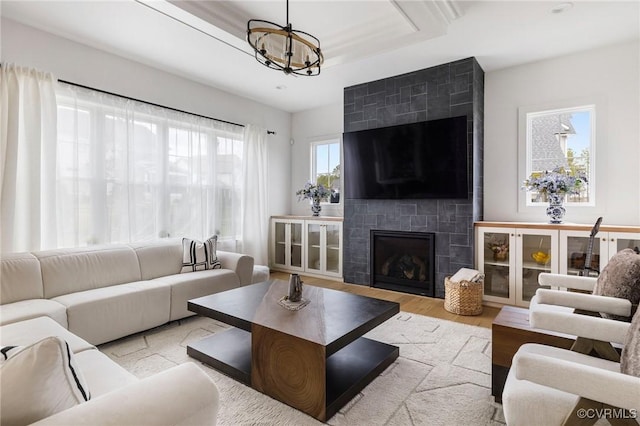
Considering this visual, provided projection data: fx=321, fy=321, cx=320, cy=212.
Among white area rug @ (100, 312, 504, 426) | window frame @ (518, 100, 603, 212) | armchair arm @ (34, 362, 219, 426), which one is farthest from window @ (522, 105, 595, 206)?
armchair arm @ (34, 362, 219, 426)

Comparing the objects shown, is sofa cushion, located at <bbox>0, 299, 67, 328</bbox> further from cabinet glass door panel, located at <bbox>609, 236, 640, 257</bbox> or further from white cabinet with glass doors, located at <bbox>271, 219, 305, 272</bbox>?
cabinet glass door panel, located at <bbox>609, 236, 640, 257</bbox>

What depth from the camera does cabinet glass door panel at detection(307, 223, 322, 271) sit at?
508cm

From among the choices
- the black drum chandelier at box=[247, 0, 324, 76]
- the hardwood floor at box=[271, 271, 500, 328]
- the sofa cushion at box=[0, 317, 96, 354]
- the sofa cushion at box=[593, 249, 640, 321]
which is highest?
the black drum chandelier at box=[247, 0, 324, 76]

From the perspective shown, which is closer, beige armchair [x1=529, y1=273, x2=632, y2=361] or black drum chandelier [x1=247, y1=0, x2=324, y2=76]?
beige armchair [x1=529, y1=273, x2=632, y2=361]

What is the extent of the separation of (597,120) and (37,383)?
4719 millimetres

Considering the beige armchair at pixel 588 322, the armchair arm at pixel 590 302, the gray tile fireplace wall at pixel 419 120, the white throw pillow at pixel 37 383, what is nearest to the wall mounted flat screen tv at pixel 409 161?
the gray tile fireplace wall at pixel 419 120

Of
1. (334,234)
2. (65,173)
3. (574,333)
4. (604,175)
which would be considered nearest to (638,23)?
(604,175)

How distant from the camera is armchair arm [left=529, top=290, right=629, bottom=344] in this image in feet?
4.75

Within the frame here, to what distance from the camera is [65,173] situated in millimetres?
3119

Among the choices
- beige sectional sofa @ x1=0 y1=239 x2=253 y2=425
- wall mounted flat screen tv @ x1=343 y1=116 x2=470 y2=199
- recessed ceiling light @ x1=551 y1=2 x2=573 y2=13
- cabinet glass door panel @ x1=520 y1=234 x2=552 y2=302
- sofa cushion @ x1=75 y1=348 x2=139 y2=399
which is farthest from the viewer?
wall mounted flat screen tv @ x1=343 y1=116 x2=470 y2=199

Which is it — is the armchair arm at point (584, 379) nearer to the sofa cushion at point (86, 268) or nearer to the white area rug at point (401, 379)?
the white area rug at point (401, 379)

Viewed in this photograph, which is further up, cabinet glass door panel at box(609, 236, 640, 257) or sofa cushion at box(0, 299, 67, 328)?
cabinet glass door panel at box(609, 236, 640, 257)

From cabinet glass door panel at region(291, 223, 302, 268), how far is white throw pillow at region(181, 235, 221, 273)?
178 cm

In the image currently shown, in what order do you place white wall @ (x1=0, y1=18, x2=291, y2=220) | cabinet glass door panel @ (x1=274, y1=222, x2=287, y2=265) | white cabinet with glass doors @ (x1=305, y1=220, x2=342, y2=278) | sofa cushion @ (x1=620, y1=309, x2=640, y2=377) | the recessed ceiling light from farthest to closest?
cabinet glass door panel @ (x1=274, y1=222, x2=287, y2=265), white cabinet with glass doors @ (x1=305, y1=220, x2=342, y2=278), white wall @ (x1=0, y1=18, x2=291, y2=220), the recessed ceiling light, sofa cushion @ (x1=620, y1=309, x2=640, y2=377)
